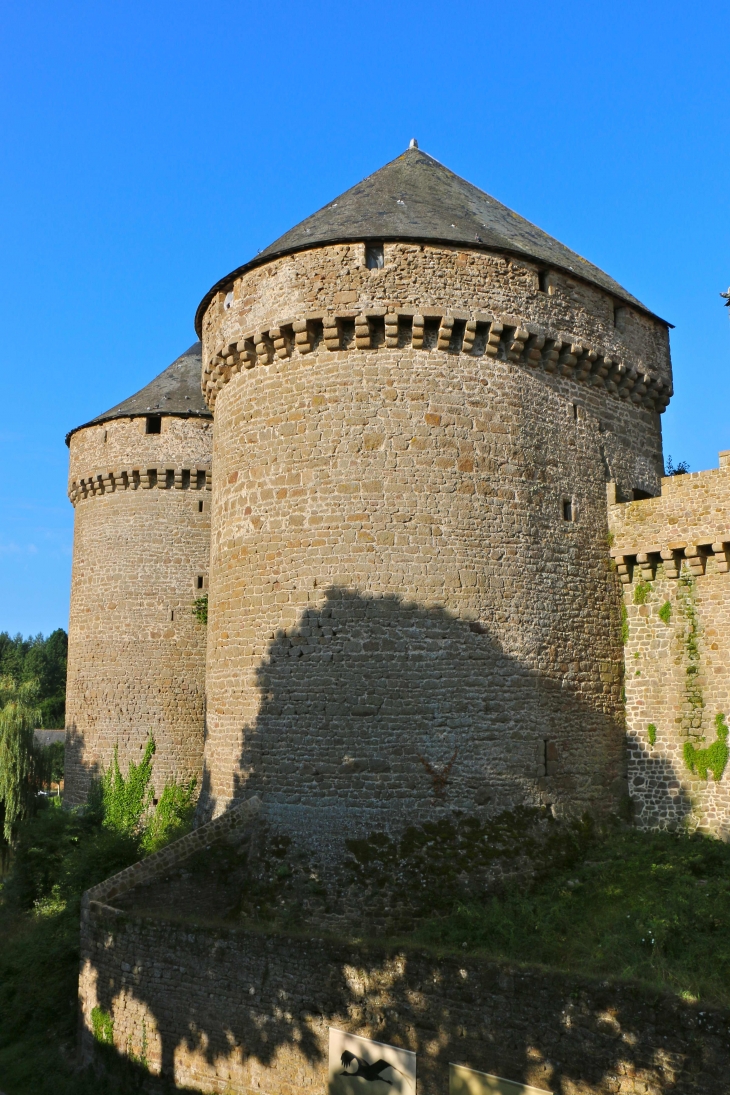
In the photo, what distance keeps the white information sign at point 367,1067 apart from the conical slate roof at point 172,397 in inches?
593

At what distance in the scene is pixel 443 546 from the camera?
1240cm

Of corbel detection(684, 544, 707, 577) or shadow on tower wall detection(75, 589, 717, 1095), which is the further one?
corbel detection(684, 544, 707, 577)

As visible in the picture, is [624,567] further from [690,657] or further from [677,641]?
[690,657]

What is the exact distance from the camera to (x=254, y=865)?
1188 cm

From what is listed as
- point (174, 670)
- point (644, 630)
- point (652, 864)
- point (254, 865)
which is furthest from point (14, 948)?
point (644, 630)

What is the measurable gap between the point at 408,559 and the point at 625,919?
17.1ft

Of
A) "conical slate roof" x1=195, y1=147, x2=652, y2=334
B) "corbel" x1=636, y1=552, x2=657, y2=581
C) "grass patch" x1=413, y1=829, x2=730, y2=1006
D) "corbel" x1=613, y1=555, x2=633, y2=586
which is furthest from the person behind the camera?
"corbel" x1=613, y1=555, x2=633, y2=586

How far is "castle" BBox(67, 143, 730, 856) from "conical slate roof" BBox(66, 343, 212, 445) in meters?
6.53

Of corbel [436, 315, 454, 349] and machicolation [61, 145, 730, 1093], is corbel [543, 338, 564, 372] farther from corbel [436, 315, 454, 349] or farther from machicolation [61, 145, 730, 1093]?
corbel [436, 315, 454, 349]

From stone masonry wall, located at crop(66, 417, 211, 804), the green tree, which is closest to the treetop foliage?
the green tree

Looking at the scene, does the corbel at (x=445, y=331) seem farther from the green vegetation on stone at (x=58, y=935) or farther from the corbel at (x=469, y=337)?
the green vegetation on stone at (x=58, y=935)

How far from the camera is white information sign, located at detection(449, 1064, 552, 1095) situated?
8.09m

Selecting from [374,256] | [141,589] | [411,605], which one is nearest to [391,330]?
[374,256]

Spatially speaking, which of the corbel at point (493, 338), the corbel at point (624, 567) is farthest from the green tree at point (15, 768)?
the corbel at point (493, 338)
